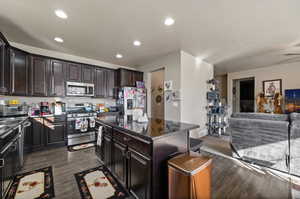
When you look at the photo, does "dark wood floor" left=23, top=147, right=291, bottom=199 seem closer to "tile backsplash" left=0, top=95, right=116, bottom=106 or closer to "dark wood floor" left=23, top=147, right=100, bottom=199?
"dark wood floor" left=23, top=147, right=100, bottom=199

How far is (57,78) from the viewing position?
359 cm

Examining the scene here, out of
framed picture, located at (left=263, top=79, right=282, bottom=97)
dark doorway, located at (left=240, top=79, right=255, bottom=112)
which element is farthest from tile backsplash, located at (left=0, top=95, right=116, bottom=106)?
framed picture, located at (left=263, top=79, right=282, bottom=97)

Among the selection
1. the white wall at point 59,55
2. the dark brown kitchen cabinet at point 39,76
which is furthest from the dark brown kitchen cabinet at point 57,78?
the white wall at point 59,55

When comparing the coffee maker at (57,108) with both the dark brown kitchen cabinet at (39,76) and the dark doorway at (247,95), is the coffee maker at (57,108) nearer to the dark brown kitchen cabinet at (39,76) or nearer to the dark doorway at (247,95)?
the dark brown kitchen cabinet at (39,76)

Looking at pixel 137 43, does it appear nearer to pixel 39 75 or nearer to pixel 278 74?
pixel 39 75

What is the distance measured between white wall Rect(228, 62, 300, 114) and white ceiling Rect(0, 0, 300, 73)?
2005 millimetres

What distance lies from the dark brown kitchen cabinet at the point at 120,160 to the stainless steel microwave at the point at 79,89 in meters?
2.77

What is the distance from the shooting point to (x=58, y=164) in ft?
8.13

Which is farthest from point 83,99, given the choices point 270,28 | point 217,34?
point 270,28

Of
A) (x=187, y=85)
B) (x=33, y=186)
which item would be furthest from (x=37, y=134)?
(x=187, y=85)

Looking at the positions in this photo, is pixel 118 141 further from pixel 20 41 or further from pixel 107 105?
pixel 20 41

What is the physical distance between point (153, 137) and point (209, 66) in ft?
15.4

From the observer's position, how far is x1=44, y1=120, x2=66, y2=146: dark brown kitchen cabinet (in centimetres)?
318

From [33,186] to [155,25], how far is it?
337 cm
